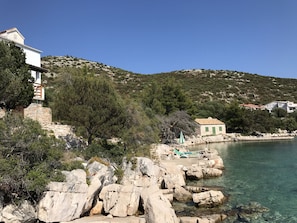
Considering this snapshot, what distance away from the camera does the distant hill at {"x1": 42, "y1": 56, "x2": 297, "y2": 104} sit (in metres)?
83.1

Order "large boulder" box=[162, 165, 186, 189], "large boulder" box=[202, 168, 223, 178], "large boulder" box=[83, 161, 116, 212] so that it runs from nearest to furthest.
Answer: "large boulder" box=[83, 161, 116, 212] < "large boulder" box=[162, 165, 186, 189] < "large boulder" box=[202, 168, 223, 178]

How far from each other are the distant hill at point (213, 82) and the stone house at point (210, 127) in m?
24.3

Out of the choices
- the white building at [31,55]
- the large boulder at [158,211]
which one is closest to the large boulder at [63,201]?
the large boulder at [158,211]

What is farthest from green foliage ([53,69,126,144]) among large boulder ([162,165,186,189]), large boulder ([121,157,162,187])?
large boulder ([162,165,186,189])

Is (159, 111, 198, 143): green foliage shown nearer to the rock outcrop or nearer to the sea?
the sea

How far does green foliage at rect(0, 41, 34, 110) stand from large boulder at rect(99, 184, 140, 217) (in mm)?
7355

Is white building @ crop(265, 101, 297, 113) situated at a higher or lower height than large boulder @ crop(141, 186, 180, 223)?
higher

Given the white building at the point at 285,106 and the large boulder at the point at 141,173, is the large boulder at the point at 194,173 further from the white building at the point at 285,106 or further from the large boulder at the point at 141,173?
the white building at the point at 285,106

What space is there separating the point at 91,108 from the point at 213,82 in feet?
270

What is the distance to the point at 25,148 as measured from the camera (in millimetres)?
11992

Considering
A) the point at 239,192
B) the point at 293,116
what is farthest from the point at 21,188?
the point at 293,116

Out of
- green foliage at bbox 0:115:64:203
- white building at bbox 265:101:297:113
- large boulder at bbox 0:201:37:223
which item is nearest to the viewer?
large boulder at bbox 0:201:37:223

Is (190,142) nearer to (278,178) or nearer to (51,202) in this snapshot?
(278,178)

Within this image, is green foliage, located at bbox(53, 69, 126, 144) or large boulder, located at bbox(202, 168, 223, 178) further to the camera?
large boulder, located at bbox(202, 168, 223, 178)
